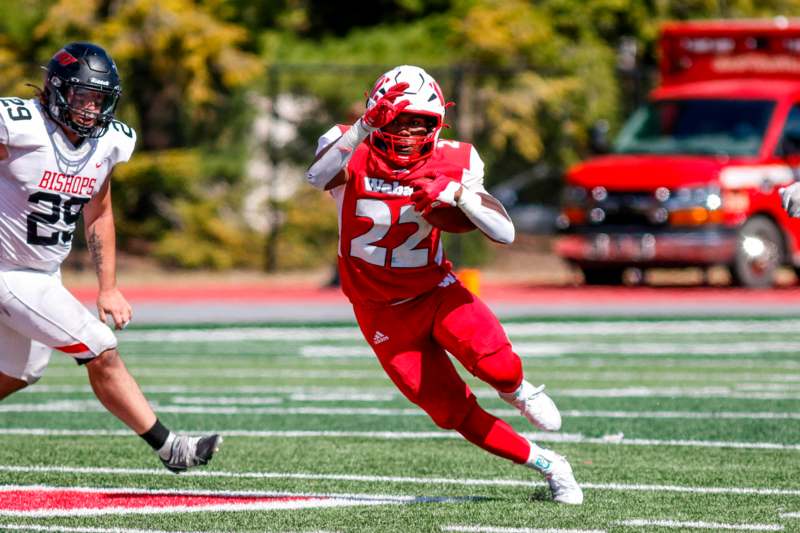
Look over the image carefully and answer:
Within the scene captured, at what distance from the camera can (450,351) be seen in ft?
21.0

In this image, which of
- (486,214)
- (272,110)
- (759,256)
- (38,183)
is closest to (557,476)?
(486,214)

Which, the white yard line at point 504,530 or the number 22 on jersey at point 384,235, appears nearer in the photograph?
the white yard line at point 504,530

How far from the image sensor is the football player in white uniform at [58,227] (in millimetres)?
6367

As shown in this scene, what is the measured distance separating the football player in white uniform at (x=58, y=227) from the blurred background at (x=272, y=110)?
1431cm

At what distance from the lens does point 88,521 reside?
5.88 meters

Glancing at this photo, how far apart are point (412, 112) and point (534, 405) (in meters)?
1.24

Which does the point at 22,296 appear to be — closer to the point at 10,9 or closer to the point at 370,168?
the point at 370,168

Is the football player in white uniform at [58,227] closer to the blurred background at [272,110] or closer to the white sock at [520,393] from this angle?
the white sock at [520,393]

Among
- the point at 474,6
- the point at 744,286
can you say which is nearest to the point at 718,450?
the point at 744,286

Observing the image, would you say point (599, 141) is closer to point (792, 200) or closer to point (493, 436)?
point (792, 200)

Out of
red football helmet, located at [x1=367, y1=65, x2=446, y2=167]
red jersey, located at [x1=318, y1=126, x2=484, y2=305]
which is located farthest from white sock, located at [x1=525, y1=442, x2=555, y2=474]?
red football helmet, located at [x1=367, y1=65, x2=446, y2=167]

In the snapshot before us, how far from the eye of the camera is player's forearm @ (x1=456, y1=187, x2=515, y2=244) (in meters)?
6.05

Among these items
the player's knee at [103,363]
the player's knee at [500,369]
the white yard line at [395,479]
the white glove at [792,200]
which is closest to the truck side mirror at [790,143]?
the white yard line at [395,479]

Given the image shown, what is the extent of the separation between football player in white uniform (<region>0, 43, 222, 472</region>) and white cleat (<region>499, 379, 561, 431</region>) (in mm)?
1193
